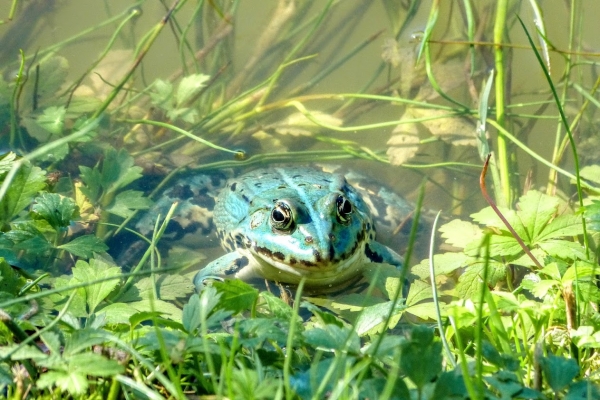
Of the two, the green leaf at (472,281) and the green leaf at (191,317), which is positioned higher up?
the green leaf at (191,317)

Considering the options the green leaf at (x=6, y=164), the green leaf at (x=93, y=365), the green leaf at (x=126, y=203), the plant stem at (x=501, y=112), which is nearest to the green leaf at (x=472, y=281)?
the plant stem at (x=501, y=112)

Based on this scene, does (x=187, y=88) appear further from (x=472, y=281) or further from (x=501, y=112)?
(x=472, y=281)

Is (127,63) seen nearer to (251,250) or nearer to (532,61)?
(251,250)

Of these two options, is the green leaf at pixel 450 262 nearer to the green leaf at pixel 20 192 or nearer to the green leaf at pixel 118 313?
the green leaf at pixel 118 313

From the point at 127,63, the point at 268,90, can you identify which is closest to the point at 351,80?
the point at 268,90

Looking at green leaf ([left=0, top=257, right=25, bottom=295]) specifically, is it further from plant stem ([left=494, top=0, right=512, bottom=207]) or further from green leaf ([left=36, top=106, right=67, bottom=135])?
plant stem ([left=494, top=0, right=512, bottom=207])

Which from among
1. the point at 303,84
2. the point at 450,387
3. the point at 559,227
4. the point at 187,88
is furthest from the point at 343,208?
the point at 303,84

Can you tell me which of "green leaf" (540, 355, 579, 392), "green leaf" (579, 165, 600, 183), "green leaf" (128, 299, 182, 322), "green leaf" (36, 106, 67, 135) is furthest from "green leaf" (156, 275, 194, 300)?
"green leaf" (579, 165, 600, 183)
